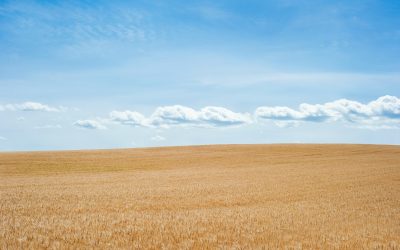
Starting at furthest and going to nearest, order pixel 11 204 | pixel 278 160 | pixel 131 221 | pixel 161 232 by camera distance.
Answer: pixel 278 160 < pixel 11 204 < pixel 131 221 < pixel 161 232

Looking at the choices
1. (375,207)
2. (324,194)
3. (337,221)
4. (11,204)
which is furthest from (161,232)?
(324,194)

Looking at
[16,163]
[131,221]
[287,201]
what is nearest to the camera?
[131,221]

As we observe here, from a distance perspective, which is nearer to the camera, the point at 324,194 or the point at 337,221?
the point at 337,221

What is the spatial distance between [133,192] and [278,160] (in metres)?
29.9

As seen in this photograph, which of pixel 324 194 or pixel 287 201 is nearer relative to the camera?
pixel 287 201

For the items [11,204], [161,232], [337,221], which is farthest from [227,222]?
[11,204]

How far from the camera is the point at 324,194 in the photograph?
1903 cm

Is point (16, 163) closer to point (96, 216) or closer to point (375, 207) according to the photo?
point (96, 216)

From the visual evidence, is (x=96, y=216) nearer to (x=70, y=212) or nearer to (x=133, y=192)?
(x=70, y=212)

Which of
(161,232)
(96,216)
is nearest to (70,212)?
(96,216)

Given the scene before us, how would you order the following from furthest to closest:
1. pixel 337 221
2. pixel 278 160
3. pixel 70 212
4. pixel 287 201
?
pixel 278 160 < pixel 287 201 < pixel 70 212 < pixel 337 221

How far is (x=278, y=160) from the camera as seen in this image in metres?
46.6

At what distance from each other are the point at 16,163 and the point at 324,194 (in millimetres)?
35518

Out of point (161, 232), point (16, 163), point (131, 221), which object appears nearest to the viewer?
point (161, 232)
